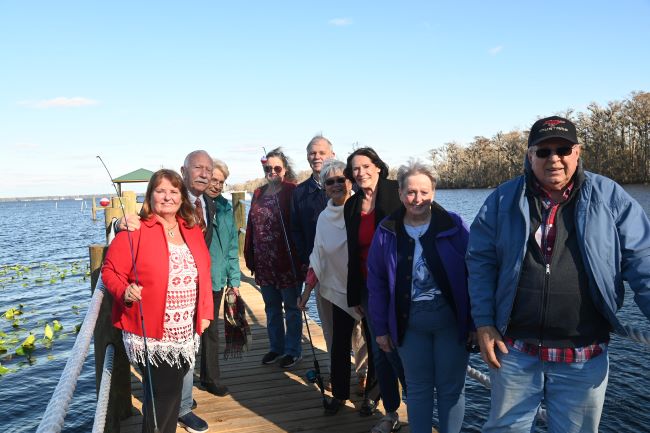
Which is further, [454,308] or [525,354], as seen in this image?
[454,308]

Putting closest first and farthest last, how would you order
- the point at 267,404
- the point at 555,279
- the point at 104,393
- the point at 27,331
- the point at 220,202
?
1. the point at 555,279
2. the point at 104,393
3. the point at 267,404
4. the point at 220,202
5. the point at 27,331

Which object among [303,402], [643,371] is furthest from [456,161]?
[303,402]

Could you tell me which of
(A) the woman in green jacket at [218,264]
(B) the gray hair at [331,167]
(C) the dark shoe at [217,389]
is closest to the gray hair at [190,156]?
(A) the woman in green jacket at [218,264]

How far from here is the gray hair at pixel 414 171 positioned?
279cm

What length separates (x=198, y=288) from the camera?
2.86 metres

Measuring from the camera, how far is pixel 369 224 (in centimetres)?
327

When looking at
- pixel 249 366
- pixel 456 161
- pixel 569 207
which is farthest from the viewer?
pixel 456 161

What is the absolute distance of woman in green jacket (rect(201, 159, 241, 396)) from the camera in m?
3.95

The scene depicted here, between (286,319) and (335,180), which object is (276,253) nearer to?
(286,319)

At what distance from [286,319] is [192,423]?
1530mm

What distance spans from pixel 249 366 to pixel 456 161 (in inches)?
3318

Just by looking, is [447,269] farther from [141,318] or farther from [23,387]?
[23,387]

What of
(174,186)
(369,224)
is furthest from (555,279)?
(174,186)

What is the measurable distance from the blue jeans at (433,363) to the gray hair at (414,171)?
0.67 m
